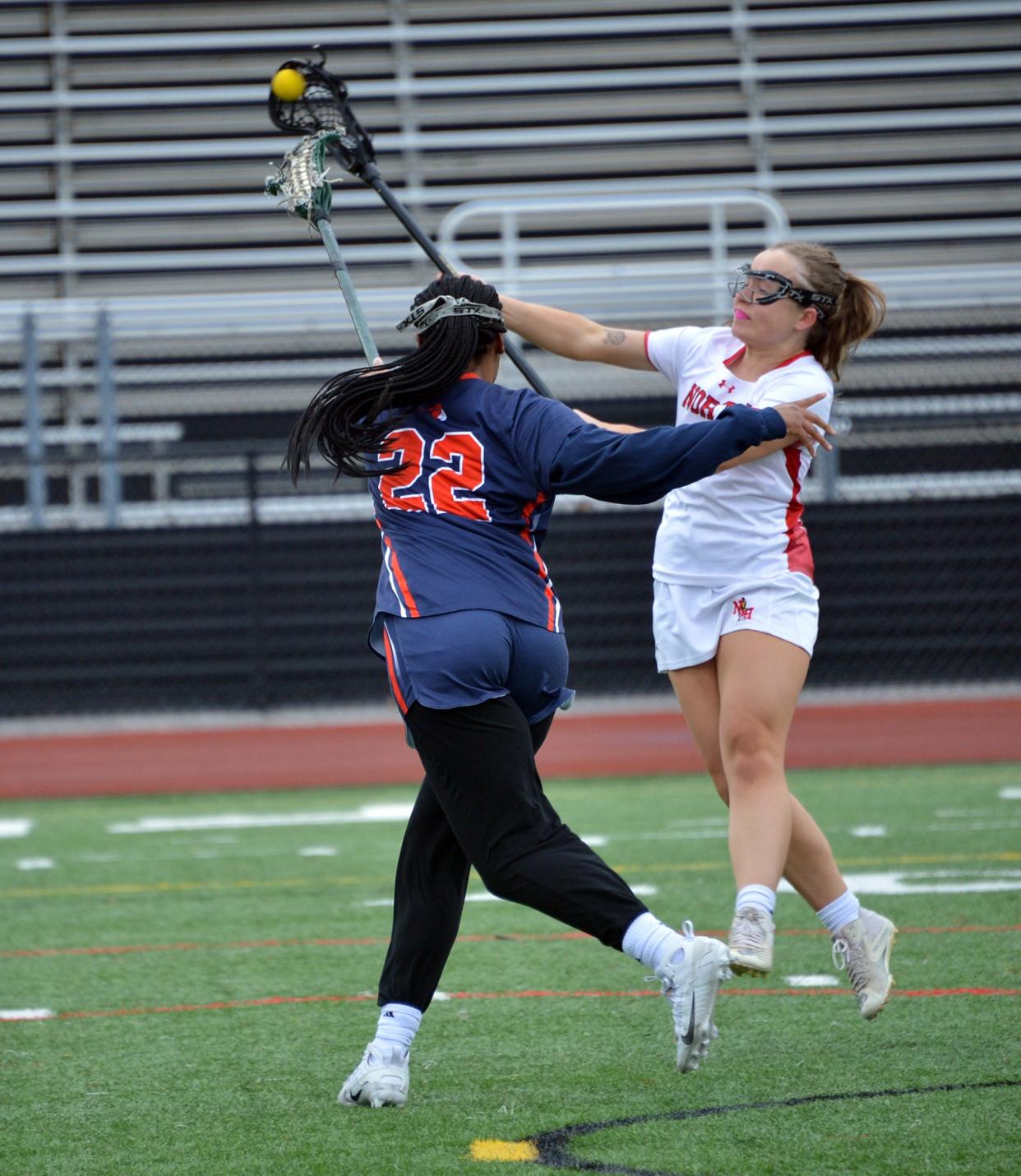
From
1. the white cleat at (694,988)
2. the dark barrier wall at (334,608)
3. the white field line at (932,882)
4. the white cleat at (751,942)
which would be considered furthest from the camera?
the dark barrier wall at (334,608)

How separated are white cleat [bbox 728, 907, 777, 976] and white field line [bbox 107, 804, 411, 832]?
4307 mm

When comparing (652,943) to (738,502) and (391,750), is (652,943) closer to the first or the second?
(738,502)

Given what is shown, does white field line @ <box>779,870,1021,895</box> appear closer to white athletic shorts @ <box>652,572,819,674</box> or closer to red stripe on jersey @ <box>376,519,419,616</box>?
white athletic shorts @ <box>652,572,819,674</box>

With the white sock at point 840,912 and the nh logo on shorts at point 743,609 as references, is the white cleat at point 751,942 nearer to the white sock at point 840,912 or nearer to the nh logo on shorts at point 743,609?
the white sock at point 840,912

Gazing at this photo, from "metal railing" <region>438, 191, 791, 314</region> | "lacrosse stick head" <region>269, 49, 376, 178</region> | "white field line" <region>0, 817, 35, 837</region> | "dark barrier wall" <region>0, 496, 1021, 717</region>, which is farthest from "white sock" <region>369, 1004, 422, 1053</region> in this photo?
"metal railing" <region>438, 191, 791, 314</region>

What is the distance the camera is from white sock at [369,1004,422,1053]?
304 centimetres

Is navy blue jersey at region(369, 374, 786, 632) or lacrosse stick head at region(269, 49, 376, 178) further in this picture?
lacrosse stick head at region(269, 49, 376, 178)

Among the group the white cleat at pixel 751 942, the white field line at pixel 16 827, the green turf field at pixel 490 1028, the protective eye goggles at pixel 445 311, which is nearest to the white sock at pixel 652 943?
the green turf field at pixel 490 1028

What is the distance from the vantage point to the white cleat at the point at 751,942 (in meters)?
3.17

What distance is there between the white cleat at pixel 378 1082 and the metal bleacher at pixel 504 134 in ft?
32.6

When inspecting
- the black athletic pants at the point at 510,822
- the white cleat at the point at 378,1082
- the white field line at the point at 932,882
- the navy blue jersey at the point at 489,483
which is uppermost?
the navy blue jersey at the point at 489,483

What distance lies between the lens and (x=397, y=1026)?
3045 mm

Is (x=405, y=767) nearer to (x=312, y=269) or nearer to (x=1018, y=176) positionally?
(x=312, y=269)

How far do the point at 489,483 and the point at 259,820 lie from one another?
5.07 meters
